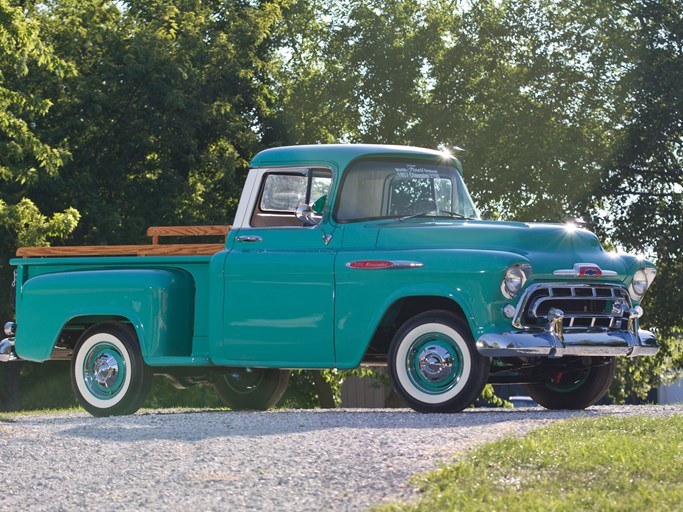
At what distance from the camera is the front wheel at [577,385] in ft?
37.3

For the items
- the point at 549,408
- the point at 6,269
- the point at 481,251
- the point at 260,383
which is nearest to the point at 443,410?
the point at 481,251

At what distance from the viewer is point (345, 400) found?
145 feet

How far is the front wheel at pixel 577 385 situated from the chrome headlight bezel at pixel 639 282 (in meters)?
0.75

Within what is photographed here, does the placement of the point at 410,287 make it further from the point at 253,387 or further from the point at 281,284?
the point at 253,387

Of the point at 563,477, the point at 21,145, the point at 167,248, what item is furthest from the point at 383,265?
the point at 21,145

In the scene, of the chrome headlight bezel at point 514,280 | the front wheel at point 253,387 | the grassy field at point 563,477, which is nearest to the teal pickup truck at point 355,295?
the chrome headlight bezel at point 514,280

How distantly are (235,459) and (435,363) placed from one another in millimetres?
2767

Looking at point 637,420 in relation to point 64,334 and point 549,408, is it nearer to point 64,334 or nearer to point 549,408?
point 549,408

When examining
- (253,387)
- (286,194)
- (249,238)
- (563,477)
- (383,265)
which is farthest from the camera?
(253,387)

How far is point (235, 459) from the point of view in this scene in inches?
309

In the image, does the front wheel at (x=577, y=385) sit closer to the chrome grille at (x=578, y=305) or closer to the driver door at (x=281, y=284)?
the chrome grille at (x=578, y=305)

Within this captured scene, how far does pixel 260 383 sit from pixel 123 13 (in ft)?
67.4

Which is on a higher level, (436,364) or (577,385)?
(436,364)

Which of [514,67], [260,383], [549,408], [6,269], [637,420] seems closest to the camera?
[637,420]
